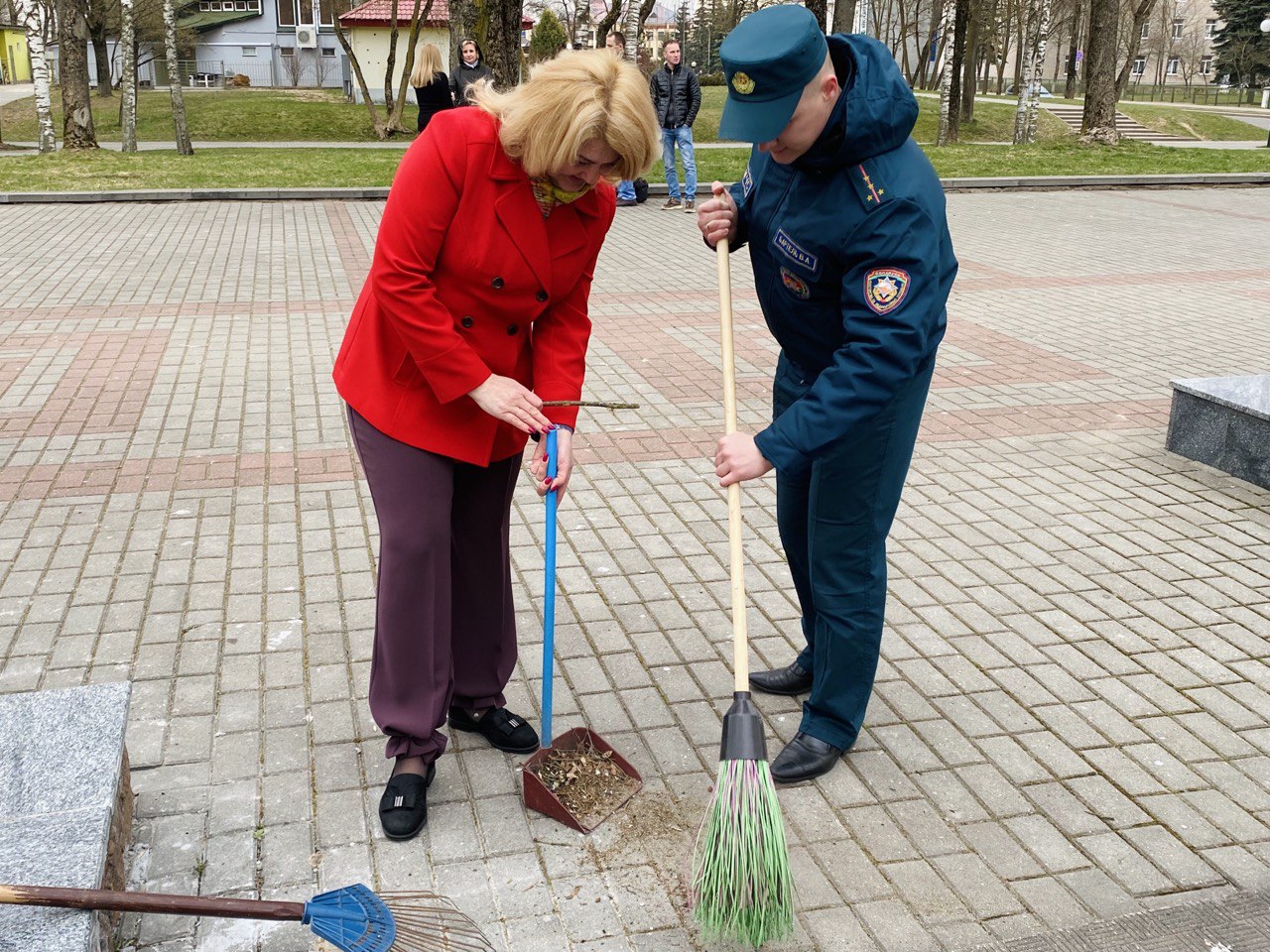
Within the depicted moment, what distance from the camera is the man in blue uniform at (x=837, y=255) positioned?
8.29ft

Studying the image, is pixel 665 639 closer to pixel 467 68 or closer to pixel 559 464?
pixel 559 464

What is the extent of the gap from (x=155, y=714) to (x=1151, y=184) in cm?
1738

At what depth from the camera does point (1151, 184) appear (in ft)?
56.8

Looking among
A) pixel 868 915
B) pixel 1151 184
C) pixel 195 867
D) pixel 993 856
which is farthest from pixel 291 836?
pixel 1151 184

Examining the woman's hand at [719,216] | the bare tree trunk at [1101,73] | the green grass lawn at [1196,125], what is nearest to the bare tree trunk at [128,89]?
the bare tree trunk at [1101,73]

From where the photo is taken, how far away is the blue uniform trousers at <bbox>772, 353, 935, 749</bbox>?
9.59 feet

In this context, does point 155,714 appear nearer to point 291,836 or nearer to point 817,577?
point 291,836

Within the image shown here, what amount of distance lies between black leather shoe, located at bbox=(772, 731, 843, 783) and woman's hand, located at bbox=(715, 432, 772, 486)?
0.94m

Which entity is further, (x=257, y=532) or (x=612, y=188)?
(x=257, y=532)

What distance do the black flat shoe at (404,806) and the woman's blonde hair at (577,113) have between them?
1.55m

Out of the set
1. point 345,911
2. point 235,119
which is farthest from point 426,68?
point 235,119

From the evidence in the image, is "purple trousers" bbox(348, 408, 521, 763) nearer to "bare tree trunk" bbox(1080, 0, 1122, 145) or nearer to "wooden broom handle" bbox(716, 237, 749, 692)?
"wooden broom handle" bbox(716, 237, 749, 692)

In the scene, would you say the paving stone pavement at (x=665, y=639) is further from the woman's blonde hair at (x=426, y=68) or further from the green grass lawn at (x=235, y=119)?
the green grass lawn at (x=235, y=119)

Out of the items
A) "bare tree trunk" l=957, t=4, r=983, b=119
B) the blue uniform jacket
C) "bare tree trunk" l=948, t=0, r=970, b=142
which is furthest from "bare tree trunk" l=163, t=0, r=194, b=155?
"bare tree trunk" l=957, t=4, r=983, b=119
